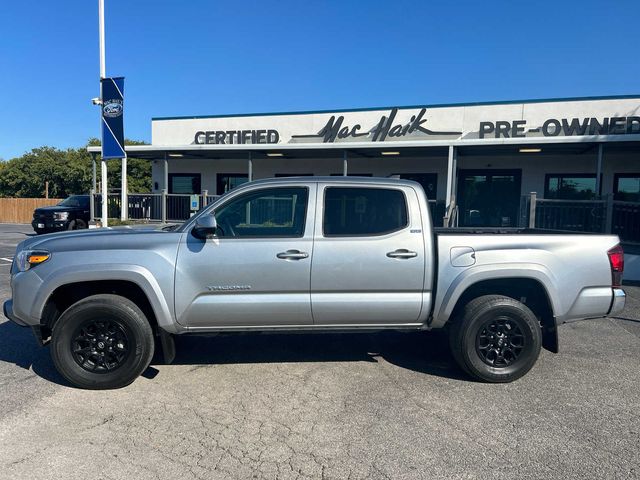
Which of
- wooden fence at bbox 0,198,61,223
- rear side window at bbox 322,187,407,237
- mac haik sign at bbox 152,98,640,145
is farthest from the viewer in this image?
wooden fence at bbox 0,198,61,223

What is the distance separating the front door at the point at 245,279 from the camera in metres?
4.38

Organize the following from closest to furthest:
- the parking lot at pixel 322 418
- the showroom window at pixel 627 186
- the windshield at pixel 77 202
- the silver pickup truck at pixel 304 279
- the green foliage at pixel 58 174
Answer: the parking lot at pixel 322 418 < the silver pickup truck at pixel 304 279 < the showroom window at pixel 627 186 < the windshield at pixel 77 202 < the green foliage at pixel 58 174

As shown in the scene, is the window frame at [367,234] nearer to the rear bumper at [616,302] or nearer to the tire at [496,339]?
the tire at [496,339]

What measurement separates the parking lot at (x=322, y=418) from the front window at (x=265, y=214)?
4.53ft

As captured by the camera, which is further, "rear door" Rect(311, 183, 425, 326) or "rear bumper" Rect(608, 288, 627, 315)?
"rear bumper" Rect(608, 288, 627, 315)

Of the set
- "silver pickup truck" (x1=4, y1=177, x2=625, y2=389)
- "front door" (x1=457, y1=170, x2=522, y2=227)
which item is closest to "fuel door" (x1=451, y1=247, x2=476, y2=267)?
"silver pickup truck" (x1=4, y1=177, x2=625, y2=389)

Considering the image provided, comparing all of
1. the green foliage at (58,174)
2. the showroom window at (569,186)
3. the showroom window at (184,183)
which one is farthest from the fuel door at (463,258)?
the green foliage at (58,174)

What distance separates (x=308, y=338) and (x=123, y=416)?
2.56 m

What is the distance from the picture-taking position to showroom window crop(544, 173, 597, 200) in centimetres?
1620

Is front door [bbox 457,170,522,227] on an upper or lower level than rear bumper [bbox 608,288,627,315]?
upper

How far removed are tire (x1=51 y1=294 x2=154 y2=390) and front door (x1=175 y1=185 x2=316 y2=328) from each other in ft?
1.34

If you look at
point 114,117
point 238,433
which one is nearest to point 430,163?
point 114,117

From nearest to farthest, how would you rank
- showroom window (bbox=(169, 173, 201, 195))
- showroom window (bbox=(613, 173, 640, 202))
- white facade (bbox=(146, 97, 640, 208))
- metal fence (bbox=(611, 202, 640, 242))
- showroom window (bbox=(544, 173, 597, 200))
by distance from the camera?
metal fence (bbox=(611, 202, 640, 242)) < white facade (bbox=(146, 97, 640, 208)) < showroom window (bbox=(613, 173, 640, 202)) < showroom window (bbox=(544, 173, 597, 200)) < showroom window (bbox=(169, 173, 201, 195))

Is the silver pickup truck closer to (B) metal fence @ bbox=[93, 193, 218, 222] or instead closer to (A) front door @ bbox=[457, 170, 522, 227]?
(B) metal fence @ bbox=[93, 193, 218, 222]
